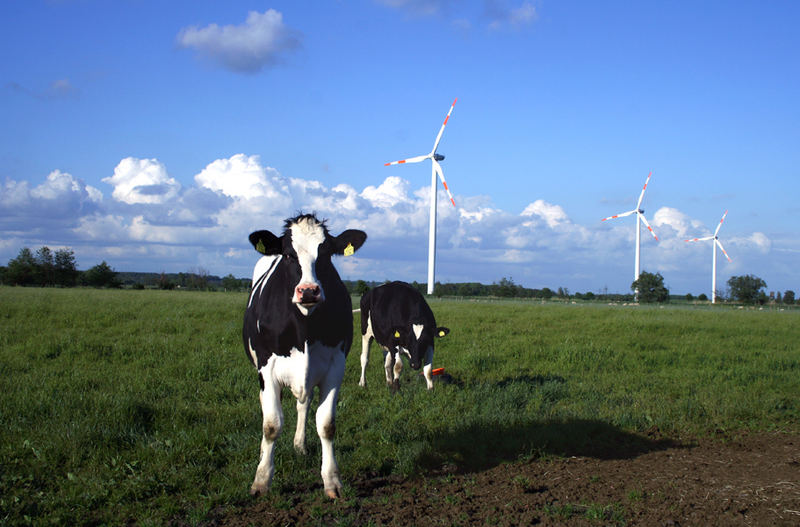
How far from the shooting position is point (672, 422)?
879 centimetres

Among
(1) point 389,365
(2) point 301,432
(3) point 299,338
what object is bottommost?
(2) point 301,432

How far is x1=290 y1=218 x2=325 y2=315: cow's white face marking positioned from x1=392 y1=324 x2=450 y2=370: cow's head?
544cm

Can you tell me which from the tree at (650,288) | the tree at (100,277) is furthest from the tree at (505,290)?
the tree at (100,277)

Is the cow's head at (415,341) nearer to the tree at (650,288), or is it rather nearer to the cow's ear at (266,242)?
the cow's ear at (266,242)

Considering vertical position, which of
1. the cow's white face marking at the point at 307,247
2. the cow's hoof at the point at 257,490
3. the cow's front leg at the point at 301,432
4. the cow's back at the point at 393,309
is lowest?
the cow's hoof at the point at 257,490

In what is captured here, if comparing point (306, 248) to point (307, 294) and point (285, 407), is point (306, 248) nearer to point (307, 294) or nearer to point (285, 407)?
point (307, 294)

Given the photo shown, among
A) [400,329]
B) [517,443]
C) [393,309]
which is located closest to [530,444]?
[517,443]

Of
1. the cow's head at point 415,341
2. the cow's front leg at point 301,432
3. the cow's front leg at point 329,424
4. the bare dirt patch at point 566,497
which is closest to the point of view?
the bare dirt patch at point 566,497

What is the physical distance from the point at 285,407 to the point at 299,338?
322cm

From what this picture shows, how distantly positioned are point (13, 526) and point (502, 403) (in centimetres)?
653

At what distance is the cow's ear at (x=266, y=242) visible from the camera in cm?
596

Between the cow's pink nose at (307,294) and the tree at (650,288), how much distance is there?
58.2 metres

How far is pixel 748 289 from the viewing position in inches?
2613

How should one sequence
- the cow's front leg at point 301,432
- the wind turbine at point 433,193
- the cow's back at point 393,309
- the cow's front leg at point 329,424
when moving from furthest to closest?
the wind turbine at point 433,193, the cow's back at point 393,309, the cow's front leg at point 301,432, the cow's front leg at point 329,424
